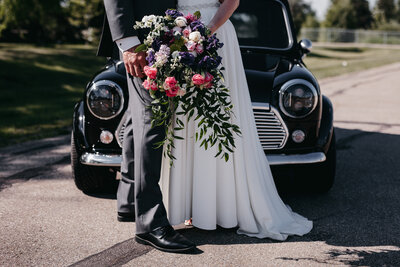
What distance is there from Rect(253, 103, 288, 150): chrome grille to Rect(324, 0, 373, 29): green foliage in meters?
45.4

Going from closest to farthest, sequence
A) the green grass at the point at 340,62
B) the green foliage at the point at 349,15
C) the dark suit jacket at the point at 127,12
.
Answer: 1. the dark suit jacket at the point at 127,12
2. the green grass at the point at 340,62
3. the green foliage at the point at 349,15

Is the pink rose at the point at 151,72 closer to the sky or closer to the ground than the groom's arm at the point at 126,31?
closer to the ground

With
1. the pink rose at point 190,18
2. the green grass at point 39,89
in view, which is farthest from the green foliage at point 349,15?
the pink rose at point 190,18

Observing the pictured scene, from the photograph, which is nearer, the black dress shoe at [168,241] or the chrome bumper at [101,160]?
the black dress shoe at [168,241]

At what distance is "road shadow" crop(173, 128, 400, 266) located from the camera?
109 inches

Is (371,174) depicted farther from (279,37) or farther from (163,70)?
(163,70)

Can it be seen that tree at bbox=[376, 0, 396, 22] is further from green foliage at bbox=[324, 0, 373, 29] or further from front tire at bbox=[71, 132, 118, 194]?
front tire at bbox=[71, 132, 118, 194]

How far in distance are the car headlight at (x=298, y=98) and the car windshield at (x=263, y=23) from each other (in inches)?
38.4

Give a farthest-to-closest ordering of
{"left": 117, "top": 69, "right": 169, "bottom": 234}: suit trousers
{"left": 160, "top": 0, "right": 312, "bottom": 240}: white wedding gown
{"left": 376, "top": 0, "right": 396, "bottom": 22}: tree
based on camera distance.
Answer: {"left": 376, "top": 0, "right": 396, "bottom": 22}: tree
{"left": 160, "top": 0, "right": 312, "bottom": 240}: white wedding gown
{"left": 117, "top": 69, "right": 169, "bottom": 234}: suit trousers

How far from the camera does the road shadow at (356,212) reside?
276 centimetres

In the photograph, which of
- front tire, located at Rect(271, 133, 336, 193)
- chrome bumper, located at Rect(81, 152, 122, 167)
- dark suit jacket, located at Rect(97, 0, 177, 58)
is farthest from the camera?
front tire, located at Rect(271, 133, 336, 193)

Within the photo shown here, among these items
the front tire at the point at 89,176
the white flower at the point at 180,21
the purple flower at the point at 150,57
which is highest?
the white flower at the point at 180,21

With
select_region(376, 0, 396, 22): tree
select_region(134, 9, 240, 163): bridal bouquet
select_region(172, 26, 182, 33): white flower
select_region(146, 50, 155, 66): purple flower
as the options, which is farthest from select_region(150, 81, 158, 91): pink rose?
select_region(376, 0, 396, 22): tree

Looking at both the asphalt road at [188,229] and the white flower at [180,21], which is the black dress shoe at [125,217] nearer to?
the asphalt road at [188,229]
